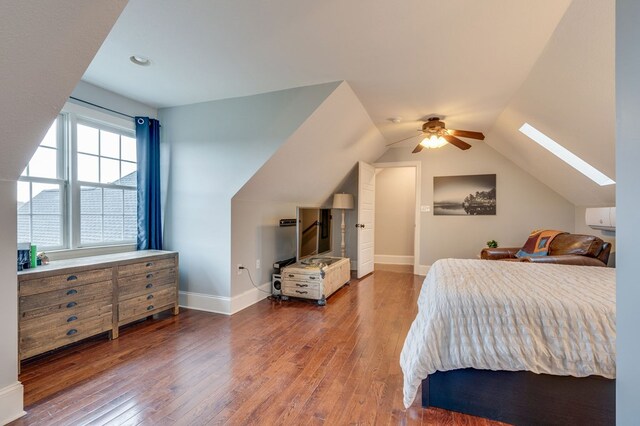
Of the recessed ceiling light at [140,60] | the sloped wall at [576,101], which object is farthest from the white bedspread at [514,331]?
the recessed ceiling light at [140,60]

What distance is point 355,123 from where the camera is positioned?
12.7ft

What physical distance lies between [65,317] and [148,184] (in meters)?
1.60

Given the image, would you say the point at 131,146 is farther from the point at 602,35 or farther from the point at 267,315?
the point at 602,35

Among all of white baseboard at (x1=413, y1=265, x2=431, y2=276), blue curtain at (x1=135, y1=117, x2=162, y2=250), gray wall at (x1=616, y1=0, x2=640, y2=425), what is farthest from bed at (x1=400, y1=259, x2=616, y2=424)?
white baseboard at (x1=413, y1=265, x2=431, y2=276)

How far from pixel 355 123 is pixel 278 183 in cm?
124

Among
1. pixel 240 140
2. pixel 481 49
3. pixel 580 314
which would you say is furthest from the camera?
pixel 240 140

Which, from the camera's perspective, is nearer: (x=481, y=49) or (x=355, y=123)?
(x=481, y=49)

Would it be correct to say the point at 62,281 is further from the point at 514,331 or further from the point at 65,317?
the point at 514,331

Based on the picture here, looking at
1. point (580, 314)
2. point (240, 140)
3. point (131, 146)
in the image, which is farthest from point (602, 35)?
point (131, 146)

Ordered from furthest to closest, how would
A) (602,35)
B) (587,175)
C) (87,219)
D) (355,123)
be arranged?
(355,123)
(587,175)
(87,219)
(602,35)

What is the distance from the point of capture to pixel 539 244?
12.8ft

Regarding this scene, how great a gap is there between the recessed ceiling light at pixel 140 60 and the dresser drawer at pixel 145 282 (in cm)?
191

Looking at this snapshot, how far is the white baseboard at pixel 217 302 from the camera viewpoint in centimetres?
346

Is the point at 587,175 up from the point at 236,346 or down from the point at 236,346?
up
